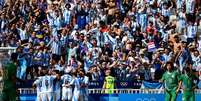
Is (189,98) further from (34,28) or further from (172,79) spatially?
(34,28)

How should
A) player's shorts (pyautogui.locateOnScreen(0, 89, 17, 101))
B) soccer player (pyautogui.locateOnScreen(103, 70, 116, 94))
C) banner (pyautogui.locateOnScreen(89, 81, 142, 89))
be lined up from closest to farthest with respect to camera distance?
player's shorts (pyautogui.locateOnScreen(0, 89, 17, 101)) → soccer player (pyautogui.locateOnScreen(103, 70, 116, 94)) → banner (pyautogui.locateOnScreen(89, 81, 142, 89))

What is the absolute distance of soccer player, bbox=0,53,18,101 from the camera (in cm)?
2138

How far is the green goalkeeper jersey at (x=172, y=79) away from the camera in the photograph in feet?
80.4

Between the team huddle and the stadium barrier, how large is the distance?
1.98 ft

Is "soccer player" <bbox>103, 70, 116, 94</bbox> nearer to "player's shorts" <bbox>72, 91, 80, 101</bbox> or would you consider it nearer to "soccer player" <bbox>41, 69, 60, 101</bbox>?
"player's shorts" <bbox>72, 91, 80, 101</bbox>

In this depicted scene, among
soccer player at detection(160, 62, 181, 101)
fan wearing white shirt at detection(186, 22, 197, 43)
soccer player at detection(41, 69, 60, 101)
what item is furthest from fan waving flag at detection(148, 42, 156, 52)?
soccer player at detection(160, 62, 181, 101)

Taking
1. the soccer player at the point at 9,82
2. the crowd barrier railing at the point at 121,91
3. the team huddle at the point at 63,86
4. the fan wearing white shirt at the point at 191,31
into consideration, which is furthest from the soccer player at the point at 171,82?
the fan wearing white shirt at the point at 191,31

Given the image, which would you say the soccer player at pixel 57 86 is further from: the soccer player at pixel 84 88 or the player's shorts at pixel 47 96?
the soccer player at pixel 84 88

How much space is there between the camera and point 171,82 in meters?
24.6

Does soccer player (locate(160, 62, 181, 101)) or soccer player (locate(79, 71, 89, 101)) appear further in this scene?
soccer player (locate(79, 71, 89, 101))

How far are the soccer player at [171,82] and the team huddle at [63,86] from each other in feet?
10.1

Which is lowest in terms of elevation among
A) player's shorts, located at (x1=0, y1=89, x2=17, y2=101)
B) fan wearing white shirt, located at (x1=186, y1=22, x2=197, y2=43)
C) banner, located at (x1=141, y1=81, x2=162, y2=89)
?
banner, located at (x1=141, y1=81, x2=162, y2=89)

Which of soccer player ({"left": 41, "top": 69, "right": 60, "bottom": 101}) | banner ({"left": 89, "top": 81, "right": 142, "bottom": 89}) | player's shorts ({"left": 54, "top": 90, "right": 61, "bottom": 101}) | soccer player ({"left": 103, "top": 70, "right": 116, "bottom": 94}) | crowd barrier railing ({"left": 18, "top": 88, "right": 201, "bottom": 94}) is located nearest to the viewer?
soccer player ({"left": 41, "top": 69, "right": 60, "bottom": 101})

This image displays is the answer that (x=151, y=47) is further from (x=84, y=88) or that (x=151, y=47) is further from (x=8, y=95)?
(x=8, y=95)
